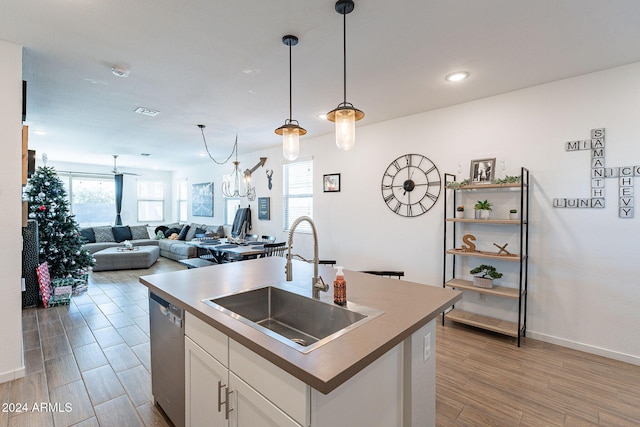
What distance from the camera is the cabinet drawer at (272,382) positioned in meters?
0.91

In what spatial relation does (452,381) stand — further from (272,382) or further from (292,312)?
(272,382)

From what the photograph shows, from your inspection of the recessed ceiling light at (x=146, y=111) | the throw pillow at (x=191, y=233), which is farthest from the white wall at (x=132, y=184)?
the recessed ceiling light at (x=146, y=111)

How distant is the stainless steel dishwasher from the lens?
163 cm

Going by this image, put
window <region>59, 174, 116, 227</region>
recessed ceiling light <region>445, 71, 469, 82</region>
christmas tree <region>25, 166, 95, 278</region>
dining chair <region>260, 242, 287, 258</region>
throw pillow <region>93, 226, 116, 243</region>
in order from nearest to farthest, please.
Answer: recessed ceiling light <region>445, 71, 469, 82</region> < christmas tree <region>25, 166, 95, 278</region> < dining chair <region>260, 242, 287, 258</region> < throw pillow <region>93, 226, 116, 243</region> < window <region>59, 174, 116, 227</region>

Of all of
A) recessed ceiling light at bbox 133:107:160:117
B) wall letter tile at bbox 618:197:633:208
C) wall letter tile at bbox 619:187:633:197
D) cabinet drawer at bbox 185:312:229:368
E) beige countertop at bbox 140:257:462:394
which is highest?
recessed ceiling light at bbox 133:107:160:117

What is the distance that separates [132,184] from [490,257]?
9817 millimetres

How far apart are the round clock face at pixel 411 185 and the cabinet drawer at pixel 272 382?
304 centimetres

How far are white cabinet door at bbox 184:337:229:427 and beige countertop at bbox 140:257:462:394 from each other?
0.22m

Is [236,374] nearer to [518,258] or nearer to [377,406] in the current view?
[377,406]

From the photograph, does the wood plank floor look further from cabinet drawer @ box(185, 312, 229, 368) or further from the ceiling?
the ceiling

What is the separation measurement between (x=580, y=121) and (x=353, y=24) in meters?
2.37

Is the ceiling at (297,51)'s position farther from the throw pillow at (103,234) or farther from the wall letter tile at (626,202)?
the throw pillow at (103,234)

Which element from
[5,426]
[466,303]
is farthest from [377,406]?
[466,303]

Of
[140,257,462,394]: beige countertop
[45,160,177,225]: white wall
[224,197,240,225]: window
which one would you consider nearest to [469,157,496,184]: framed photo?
[140,257,462,394]: beige countertop
